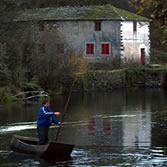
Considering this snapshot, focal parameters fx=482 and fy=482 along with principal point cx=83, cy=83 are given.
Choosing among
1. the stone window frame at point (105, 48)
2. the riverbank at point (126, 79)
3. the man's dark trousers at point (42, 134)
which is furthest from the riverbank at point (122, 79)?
the man's dark trousers at point (42, 134)

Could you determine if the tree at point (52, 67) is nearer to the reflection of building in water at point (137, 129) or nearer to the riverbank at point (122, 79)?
the riverbank at point (122, 79)

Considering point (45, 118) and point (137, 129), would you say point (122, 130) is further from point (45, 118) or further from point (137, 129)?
point (45, 118)

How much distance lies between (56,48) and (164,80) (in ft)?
53.9

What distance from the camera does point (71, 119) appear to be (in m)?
28.9

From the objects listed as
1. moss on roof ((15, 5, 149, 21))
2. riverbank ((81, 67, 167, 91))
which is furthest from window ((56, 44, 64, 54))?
moss on roof ((15, 5, 149, 21))

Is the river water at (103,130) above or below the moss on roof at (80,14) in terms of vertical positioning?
below

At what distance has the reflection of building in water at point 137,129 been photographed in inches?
810

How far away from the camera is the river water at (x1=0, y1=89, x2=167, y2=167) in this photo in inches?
672

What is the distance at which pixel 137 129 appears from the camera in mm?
24500

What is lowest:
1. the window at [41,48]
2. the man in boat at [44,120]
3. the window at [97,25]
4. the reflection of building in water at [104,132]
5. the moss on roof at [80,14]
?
the reflection of building in water at [104,132]

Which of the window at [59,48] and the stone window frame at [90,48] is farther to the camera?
the stone window frame at [90,48]

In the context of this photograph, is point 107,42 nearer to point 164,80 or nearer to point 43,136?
point 164,80

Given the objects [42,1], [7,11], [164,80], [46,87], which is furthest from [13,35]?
[42,1]

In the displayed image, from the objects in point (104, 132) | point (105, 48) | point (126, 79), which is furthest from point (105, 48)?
point (104, 132)
